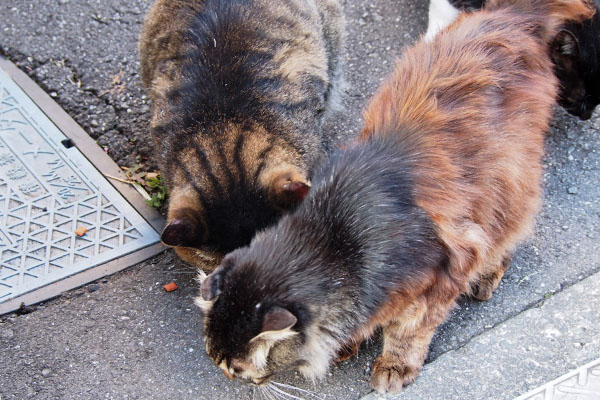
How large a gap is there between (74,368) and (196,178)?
1.06 m

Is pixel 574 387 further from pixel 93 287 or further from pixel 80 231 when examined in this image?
pixel 80 231

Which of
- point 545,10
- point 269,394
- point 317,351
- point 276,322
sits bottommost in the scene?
point 269,394

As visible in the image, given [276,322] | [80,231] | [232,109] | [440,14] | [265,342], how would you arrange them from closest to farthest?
1. [276,322]
2. [265,342]
3. [232,109]
4. [80,231]
5. [440,14]

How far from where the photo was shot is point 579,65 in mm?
3562

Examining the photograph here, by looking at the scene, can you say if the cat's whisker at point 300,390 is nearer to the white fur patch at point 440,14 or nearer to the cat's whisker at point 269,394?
the cat's whisker at point 269,394

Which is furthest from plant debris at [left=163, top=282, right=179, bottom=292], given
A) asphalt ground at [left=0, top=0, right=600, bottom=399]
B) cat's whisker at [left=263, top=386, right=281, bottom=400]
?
cat's whisker at [left=263, top=386, right=281, bottom=400]

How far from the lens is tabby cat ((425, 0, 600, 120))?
3451 mm

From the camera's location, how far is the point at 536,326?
9.98ft

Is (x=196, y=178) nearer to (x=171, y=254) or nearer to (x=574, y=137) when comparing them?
(x=171, y=254)

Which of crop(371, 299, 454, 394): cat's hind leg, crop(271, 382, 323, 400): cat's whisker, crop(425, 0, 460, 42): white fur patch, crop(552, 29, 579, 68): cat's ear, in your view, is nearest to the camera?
crop(371, 299, 454, 394): cat's hind leg

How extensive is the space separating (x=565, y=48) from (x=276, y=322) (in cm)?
238

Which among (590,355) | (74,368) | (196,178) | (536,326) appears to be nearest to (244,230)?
(196,178)

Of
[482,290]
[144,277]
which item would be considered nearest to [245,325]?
[144,277]

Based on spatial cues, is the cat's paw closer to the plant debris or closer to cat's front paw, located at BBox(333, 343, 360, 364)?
cat's front paw, located at BBox(333, 343, 360, 364)
